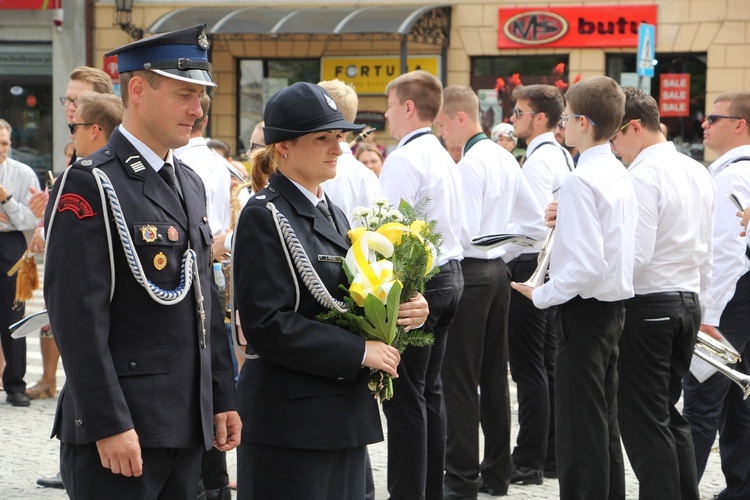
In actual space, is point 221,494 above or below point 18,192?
below

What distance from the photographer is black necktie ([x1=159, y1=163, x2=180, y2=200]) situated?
354cm

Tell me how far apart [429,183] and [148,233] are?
110 inches

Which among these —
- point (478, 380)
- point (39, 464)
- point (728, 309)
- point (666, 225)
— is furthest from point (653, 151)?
point (39, 464)

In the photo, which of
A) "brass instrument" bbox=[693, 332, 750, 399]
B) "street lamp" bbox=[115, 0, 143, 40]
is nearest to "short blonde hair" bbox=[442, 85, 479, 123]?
"brass instrument" bbox=[693, 332, 750, 399]

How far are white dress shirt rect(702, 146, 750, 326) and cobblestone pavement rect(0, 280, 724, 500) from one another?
43.5 inches

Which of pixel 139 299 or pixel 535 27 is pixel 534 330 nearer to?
pixel 139 299

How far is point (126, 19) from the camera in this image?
2173cm

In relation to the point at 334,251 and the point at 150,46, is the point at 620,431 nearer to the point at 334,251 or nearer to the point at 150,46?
the point at 334,251

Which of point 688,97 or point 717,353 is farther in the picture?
point 688,97

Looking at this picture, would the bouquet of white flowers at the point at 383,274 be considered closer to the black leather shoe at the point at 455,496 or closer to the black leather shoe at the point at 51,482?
the black leather shoe at the point at 455,496

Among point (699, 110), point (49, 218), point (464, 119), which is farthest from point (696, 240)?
point (699, 110)

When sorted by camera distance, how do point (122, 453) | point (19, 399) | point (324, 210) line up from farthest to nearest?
point (19, 399) → point (324, 210) → point (122, 453)

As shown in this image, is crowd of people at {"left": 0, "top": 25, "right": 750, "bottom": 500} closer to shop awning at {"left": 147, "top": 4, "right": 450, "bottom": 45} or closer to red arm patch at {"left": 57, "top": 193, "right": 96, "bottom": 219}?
red arm patch at {"left": 57, "top": 193, "right": 96, "bottom": 219}

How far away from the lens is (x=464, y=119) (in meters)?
7.11
